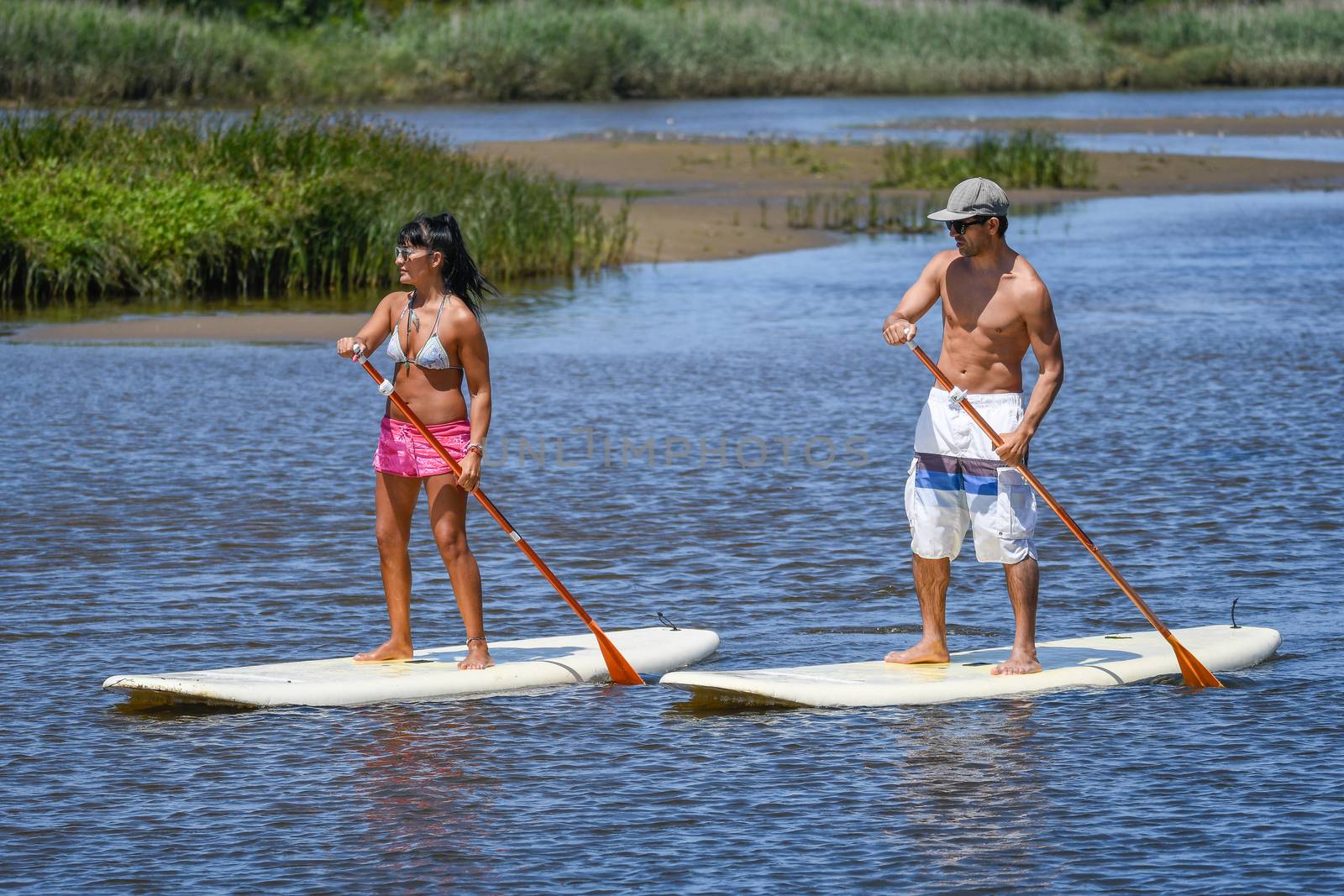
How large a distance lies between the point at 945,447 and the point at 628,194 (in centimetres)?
2250

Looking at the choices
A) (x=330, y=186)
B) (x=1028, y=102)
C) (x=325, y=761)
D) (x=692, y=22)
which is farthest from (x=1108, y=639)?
(x=692, y=22)

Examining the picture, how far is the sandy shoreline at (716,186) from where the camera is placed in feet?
66.4

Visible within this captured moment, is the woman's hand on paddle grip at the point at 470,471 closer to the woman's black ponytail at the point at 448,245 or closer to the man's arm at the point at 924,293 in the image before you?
the woman's black ponytail at the point at 448,245

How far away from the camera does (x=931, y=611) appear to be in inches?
319

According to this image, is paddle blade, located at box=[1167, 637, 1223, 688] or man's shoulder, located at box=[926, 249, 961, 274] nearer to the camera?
man's shoulder, located at box=[926, 249, 961, 274]

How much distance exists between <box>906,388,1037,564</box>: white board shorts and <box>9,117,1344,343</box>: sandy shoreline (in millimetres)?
12220

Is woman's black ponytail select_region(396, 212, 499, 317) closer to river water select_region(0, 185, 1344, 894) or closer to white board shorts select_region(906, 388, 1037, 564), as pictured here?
river water select_region(0, 185, 1344, 894)

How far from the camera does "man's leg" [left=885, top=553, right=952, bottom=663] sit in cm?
800

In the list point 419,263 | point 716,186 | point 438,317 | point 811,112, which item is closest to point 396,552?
point 438,317

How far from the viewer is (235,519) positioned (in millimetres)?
11430

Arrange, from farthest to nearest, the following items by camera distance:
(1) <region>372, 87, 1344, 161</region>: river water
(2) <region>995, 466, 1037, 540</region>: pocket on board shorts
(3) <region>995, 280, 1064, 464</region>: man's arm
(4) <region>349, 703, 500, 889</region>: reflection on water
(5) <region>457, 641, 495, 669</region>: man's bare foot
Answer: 1. (1) <region>372, 87, 1344, 161</region>: river water
2. (5) <region>457, 641, 495, 669</region>: man's bare foot
3. (2) <region>995, 466, 1037, 540</region>: pocket on board shorts
4. (3) <region>995, 280, 1064, 464</region>: man's arm
5. (4) <region>349, 703, 500, 889</region>: reflection on water

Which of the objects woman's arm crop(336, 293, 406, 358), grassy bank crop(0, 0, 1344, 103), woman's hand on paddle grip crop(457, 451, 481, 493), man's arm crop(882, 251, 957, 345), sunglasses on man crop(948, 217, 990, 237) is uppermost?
grassy bank crop(0, 0, 1344, 103)

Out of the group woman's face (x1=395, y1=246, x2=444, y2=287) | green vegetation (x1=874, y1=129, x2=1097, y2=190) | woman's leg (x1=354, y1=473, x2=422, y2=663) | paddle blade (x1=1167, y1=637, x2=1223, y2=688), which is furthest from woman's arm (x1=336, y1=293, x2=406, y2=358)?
green vegetation (x1=874, y1=129, x2=1097, y2=190)

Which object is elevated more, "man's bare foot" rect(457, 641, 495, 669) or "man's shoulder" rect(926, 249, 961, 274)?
"man's shoulder" rect(926, 249, 961, 274)
